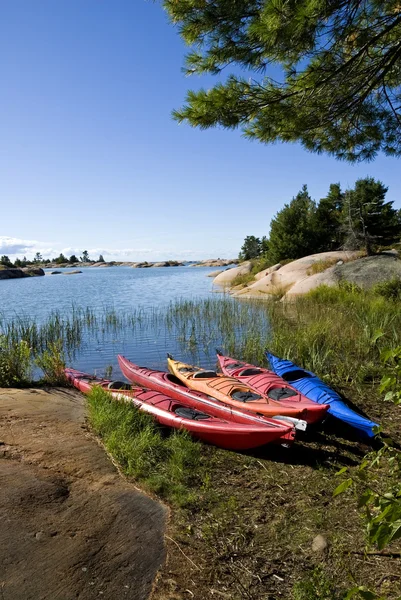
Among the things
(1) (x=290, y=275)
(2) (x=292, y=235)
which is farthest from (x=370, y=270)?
(2) (x=292, y=235)

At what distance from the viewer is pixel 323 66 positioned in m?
6.00

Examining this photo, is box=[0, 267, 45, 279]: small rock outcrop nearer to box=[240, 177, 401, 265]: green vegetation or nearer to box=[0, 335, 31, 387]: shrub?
box=[240, 177, 401, 265]: green vegetation

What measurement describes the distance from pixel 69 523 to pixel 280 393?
12.5ft

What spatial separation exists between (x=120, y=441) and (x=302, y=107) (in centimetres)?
557

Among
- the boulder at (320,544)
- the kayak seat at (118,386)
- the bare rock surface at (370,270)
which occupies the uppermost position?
the bare rock surface at (370,270)

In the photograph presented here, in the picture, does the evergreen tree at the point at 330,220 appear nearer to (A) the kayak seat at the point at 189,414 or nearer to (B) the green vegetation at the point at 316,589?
(A) the kayak seat at the point at 189,414

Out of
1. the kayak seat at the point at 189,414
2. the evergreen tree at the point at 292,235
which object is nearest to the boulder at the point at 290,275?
the evergreen tree at the point at 292,235

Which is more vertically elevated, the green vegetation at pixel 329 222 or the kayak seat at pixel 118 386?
the green vegetation at pixel 329 222

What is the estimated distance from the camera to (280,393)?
658 cm

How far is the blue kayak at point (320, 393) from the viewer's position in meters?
5.81

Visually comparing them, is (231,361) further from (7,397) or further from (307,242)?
(307,242)

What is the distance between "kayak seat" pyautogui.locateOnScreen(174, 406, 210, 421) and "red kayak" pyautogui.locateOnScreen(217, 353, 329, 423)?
49.3 inches

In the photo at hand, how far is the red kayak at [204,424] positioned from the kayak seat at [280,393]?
33.0 inches

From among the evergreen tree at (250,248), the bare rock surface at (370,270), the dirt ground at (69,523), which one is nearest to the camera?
the dirt ground at (69,523)
